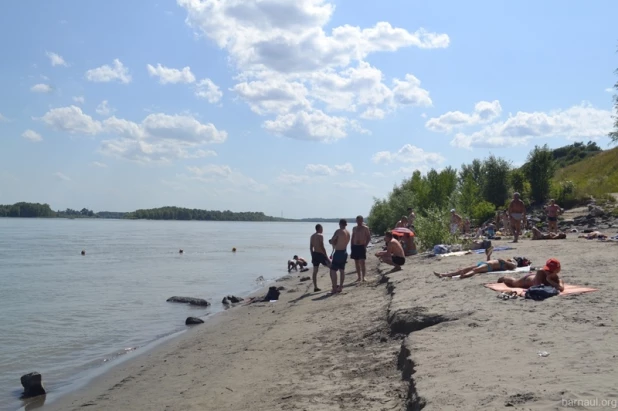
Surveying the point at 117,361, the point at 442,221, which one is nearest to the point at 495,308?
the point at 117,361

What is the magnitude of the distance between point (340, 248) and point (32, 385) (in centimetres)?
766

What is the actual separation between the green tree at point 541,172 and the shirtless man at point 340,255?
29638 millimetres

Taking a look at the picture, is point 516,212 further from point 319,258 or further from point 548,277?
point 548,277

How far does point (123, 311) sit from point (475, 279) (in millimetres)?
11279

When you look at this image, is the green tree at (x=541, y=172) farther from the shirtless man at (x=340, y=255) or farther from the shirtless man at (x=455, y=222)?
the shirtless man at (x=340, y=255)

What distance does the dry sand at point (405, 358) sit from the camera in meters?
5.00

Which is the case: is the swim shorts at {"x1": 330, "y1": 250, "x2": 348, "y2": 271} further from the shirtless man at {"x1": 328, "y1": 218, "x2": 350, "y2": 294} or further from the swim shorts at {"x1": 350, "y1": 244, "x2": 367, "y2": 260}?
the swim shorts at {"x1": 350, "y1": 244, "x2": 367, "y2": 260}

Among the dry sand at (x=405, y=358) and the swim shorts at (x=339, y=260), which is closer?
the dry sand at (x=405, y=358)

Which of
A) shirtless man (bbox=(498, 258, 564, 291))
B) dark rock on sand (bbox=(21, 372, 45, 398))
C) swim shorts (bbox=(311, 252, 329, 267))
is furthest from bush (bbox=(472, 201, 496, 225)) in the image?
dark rock on sand (bbox=(21, 372, 45, 398))

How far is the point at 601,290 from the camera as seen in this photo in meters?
8.45

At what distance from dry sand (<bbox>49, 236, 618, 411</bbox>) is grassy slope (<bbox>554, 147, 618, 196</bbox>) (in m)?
27.6

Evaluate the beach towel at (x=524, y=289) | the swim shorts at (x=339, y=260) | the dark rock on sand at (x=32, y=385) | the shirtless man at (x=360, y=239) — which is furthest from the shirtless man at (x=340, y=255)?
the dark rock on sand at (x=32, y=385)

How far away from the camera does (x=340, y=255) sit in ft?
45.6

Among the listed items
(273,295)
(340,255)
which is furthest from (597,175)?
(340,255)
